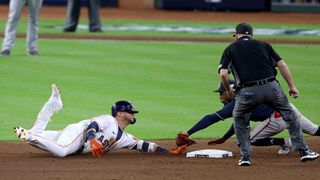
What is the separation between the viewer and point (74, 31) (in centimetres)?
2669

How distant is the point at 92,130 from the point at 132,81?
677 centimetres

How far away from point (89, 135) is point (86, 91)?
565 centimetres

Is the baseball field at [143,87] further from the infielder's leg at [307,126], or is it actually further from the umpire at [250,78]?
the umpire at [250,78]

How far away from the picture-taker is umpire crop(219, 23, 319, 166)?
34.9 feet

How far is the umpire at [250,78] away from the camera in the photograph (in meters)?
10.6

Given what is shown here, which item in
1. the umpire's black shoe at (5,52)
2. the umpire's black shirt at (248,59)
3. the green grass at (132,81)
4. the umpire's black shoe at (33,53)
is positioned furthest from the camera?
the umpire's black shoe at (33,53)

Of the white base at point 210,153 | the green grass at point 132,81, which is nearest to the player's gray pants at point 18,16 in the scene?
the green grass at point 132,81

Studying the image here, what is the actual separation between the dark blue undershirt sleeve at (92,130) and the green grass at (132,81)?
1.90 metres

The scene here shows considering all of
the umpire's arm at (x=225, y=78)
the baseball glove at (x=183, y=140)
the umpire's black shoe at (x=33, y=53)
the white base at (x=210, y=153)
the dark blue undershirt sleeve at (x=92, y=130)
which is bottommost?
the umpire's black shoe at (x=33, y=53)

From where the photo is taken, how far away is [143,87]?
17.1 metres

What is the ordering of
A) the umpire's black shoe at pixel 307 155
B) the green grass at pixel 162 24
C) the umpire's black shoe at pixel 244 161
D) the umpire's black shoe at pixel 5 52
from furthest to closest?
the green grass at pixel 162 24
the umpire's black shoe at pixel 5 52
the umpire's black shoe at pixel 307 155
the umpire's black shoe at pixel 244 161

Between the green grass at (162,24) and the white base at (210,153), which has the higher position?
the white base at (210,153)

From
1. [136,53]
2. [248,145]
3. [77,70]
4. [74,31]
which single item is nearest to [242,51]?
[248,145]

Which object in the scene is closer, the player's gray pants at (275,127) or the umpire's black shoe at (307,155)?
the umpire's black shoe at (307,155)
